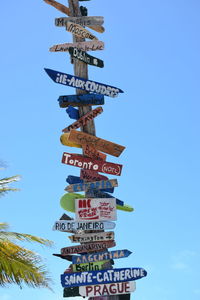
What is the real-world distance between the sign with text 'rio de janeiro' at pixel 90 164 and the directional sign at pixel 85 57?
7.27ft

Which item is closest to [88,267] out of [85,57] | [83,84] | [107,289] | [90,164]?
[107,289]

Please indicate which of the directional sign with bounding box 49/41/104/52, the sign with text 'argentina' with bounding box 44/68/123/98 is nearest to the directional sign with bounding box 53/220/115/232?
the sign with text 'argentina' with bounding box 44/68/123/98

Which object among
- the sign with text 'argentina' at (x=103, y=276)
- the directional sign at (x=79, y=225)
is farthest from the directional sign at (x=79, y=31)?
the sign with text 'argentina' at (x=103, y=276)

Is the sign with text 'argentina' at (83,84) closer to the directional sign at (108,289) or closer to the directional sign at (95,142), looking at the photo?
the directional sign at (95,142)

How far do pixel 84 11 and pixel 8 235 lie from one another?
19.1ft

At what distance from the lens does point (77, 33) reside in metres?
14.6

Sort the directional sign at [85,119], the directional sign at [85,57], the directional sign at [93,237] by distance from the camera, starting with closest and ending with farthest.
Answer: the directional sign at [93,237] < the directional sign at [85,119] < the directional sign at [85,57]

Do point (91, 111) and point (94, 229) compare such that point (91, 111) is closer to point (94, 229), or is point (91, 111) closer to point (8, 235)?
point (94, 229)

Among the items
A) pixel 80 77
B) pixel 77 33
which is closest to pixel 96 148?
pixel 80 77

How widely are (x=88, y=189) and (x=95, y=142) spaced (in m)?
1.09

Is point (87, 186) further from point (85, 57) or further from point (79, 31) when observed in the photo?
point (79, 31)

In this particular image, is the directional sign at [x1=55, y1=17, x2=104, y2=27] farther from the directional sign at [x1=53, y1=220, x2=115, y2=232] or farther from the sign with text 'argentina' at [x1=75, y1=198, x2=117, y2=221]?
the directional sign at [x1=53, y1=220, x2=115, y2=232]

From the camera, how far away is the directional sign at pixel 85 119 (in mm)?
14180

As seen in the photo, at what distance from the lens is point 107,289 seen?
13.3 meters
